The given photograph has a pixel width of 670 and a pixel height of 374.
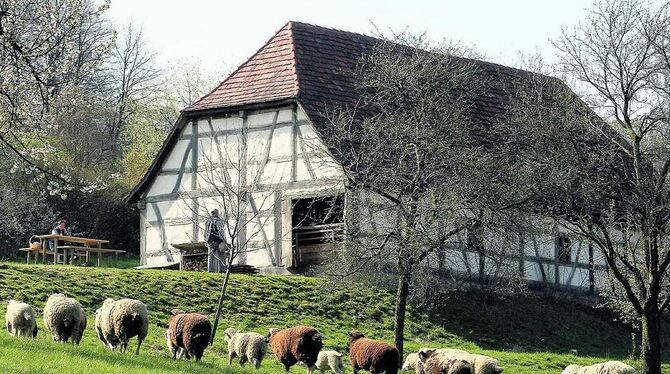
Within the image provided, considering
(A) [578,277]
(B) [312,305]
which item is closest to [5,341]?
(B) [312,305]

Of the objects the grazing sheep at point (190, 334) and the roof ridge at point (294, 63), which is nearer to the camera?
the grazing sheep at point (190, 334)

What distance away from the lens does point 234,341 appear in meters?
22.5

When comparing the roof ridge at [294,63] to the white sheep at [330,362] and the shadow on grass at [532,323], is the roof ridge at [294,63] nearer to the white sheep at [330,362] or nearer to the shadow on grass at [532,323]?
the shadow on grass at [532,323]

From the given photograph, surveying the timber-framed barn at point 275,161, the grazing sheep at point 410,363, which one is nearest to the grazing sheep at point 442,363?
the grazing sheep at point 410,363

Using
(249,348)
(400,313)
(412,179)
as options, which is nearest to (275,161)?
(412,179)

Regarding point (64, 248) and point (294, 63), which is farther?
point (64, 248)

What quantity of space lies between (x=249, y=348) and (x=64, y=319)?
3256mm

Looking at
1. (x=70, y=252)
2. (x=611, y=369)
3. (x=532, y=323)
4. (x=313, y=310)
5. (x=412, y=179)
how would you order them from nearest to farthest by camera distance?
(x=611, y=369)
(x=412, y=179)
(x=313, y=310)
(x=532, y=323)
(x=70, y=252)

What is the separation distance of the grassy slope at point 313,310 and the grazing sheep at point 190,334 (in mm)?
3099

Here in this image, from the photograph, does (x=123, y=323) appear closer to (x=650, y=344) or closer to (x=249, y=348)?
(x=249, y=348)

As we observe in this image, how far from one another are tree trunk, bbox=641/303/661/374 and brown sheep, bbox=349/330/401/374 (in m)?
7.17

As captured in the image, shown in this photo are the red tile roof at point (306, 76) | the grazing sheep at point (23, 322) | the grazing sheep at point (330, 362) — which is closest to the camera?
the grazing sheep at point (23, 322)

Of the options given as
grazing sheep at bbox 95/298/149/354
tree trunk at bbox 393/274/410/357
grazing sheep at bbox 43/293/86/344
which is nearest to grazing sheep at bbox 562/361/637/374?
tree trunk at bbox 393/274/410/357

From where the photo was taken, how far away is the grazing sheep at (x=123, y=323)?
66.3 ft
